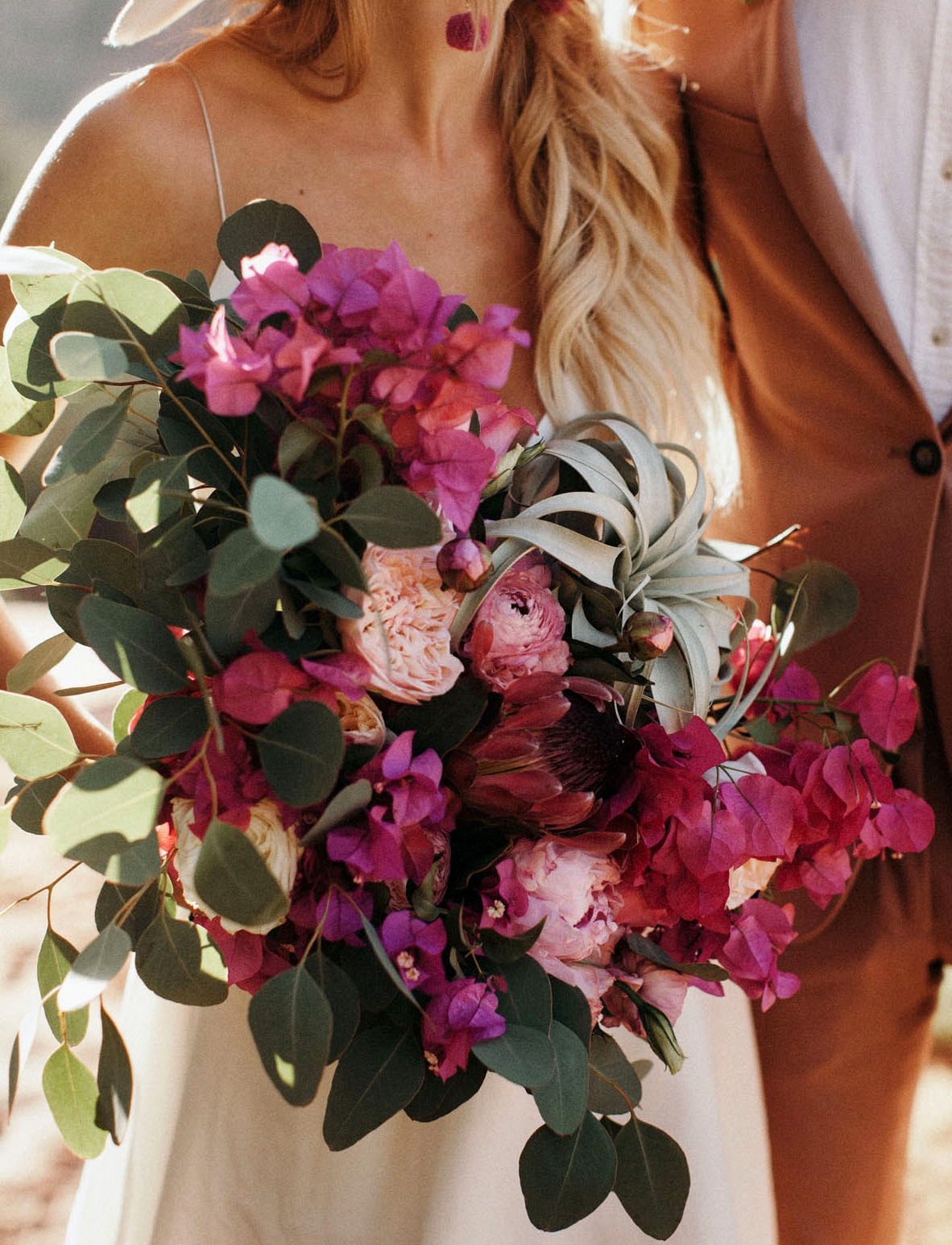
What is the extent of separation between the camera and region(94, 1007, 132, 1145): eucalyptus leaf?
1.91 feet

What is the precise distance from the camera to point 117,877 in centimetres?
49

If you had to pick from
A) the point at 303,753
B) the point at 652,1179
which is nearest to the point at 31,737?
the point at 303,753

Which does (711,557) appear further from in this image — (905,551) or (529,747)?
(905,551)

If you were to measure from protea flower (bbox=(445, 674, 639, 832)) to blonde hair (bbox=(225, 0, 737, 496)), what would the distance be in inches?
20.0

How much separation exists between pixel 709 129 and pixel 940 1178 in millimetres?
2196

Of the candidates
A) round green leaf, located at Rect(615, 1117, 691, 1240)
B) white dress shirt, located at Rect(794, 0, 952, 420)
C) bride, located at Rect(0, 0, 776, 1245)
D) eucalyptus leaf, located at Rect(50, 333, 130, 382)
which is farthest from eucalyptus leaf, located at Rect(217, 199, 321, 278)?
white dress shirt, located at Rect(794, 0, 952, 420)

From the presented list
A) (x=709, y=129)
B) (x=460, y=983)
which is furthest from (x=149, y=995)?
(x=709, y=129)

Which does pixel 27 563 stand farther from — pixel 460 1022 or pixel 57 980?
pixel 460 1022

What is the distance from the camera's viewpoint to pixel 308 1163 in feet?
2.91

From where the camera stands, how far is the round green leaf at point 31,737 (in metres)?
0.59

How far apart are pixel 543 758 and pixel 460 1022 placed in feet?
0.48

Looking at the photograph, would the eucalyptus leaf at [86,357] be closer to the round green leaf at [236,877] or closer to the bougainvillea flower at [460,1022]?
the round green leaf at [236,877]

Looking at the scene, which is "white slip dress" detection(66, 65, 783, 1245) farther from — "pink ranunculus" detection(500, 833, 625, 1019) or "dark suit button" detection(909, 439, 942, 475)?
"dark suit button" detection(909, 439, 942, 475)

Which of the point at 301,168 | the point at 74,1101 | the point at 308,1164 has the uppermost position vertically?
the point at 301,168
